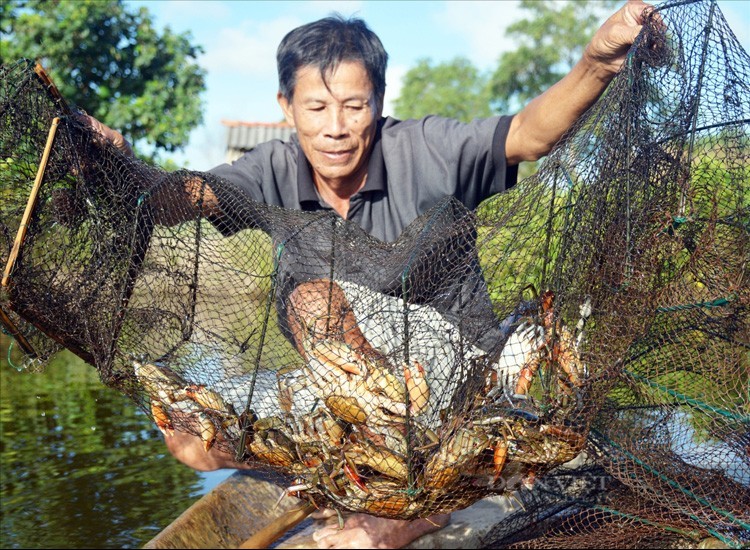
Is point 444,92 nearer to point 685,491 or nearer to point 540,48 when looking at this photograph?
point 540,48

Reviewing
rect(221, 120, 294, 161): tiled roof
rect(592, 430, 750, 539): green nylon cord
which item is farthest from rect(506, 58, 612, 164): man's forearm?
rect(221, 120, 294, 161): tiled roof

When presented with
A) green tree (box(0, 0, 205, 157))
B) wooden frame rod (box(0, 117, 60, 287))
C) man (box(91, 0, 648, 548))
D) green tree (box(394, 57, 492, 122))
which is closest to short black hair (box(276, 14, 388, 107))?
man (box(91, 0, 648, 548))

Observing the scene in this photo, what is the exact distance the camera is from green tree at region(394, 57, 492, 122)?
31.0m

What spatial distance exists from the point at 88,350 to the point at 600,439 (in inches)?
71.3

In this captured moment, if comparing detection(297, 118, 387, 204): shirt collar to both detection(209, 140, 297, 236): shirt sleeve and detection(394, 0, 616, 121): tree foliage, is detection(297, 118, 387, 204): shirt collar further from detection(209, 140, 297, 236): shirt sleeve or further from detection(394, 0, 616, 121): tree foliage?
detection(394, 0, 616, 121): tree foliage

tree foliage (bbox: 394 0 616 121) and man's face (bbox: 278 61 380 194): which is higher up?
tree foliage (bbox: 394 0 616 121)

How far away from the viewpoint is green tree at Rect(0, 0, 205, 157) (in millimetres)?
9039

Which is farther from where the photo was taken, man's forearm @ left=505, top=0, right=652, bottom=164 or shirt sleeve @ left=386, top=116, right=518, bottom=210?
shirt sleeve @ left=386, top=116, right=518, bottom=210

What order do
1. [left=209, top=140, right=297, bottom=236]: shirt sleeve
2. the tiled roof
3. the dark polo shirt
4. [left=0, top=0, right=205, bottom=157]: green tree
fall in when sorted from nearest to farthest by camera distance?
the dark polo shirt, [left=209, top=140, right=297, bottom=236]: shirt sleeve, [left=0, top=0, right=205, bottom=157]: green tree, the tiled roof

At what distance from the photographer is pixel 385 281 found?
2670mm

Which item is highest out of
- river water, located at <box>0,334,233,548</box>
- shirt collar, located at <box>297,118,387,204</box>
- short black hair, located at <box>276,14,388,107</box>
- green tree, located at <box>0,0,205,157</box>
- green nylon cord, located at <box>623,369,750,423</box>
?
green tree, located at <box>0,0,205,157</box>

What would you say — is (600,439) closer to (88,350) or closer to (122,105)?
(88,350)

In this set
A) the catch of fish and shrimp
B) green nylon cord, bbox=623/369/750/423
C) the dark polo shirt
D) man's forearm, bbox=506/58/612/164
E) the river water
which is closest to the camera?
the catch of fish and shrimp

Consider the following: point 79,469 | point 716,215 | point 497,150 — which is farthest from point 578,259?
point 79,469
